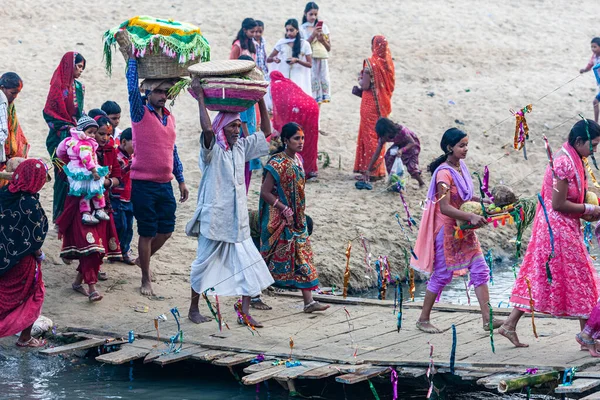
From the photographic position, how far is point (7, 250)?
7.60m

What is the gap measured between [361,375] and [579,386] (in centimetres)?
144

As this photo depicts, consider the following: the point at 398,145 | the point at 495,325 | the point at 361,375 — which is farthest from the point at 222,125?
the point at 398,145

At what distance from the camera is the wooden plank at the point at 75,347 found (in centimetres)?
743

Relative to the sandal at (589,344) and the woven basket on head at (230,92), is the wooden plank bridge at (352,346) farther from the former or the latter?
the woven basket on head at (230,92)

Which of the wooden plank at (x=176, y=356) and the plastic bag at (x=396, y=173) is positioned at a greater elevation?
the plastic bag at (x=396, y=173)

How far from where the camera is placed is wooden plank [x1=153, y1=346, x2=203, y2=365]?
7207mm

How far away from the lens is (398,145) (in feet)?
42.7

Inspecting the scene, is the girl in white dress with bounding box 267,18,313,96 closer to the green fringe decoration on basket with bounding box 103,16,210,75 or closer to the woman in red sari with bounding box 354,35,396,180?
the woman in red sari with bounding box 354,35,396,180

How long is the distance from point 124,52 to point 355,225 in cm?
443

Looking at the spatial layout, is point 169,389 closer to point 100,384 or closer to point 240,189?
point 100,384

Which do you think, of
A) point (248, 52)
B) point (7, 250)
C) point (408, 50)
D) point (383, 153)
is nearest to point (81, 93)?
point (7, 250)

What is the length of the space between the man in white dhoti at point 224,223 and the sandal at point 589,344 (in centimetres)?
251

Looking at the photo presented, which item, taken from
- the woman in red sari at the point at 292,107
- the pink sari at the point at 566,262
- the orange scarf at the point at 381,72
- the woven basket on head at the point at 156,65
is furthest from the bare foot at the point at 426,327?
the orange scarf at the point at 381,72

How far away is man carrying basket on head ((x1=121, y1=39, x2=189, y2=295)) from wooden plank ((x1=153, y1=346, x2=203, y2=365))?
1.58m
